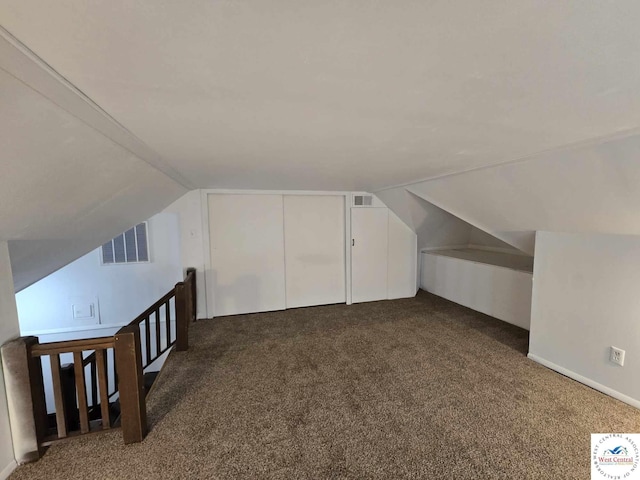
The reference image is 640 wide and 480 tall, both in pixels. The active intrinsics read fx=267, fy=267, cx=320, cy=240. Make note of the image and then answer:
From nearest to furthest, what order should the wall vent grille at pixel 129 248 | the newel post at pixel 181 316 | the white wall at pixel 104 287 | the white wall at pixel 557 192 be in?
the white wall at pixel 557 192, the newel post at pixel 181 316, the white wall at pixel 104 287, the wall vent grille at pixel 129 248

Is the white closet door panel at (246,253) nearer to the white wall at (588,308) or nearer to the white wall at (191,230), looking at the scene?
the white wall at (191,230)

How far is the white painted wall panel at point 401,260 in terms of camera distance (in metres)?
4.48

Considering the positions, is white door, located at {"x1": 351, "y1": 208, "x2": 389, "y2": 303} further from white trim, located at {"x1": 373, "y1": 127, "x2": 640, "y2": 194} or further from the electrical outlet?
the electrical outlet

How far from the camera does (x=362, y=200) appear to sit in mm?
4277

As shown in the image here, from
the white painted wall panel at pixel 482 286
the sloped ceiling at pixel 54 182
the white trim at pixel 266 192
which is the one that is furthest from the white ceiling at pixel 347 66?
the white painted wall panel at pixel 482 286

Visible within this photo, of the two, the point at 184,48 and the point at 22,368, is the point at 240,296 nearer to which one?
the point at 22,368

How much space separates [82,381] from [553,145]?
332cm

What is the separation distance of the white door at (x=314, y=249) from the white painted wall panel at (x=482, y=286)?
1.71m

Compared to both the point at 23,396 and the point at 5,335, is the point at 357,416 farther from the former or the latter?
the point at 5,335

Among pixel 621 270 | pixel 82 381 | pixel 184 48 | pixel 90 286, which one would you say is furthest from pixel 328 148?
pixel 90 286

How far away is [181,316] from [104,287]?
2238 millimetres

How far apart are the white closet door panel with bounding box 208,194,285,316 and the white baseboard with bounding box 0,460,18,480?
7.68ft

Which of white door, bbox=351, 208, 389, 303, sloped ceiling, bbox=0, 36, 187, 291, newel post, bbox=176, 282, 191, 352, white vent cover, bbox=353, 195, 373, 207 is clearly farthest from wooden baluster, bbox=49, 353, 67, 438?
white vent cover, bbox=353, 195, 373, 207

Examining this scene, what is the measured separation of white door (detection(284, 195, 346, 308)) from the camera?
4.15 meters
